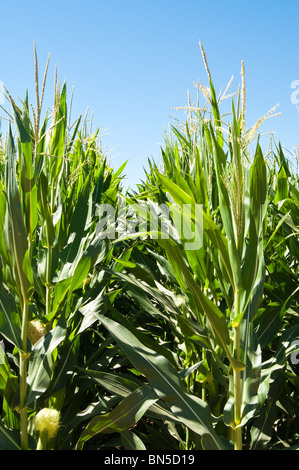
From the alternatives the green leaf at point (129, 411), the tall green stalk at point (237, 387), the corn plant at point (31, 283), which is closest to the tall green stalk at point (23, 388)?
the corn plant at point (31, 283)

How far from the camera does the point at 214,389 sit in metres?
1.51

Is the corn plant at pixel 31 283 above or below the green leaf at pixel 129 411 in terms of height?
above

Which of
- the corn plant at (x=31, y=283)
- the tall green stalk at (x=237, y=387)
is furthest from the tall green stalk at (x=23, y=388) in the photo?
the tall green stalk at (x=237, y=387)

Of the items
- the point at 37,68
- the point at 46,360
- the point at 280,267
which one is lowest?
the point at 46,360

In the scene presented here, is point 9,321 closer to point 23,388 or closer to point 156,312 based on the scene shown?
point 23,388

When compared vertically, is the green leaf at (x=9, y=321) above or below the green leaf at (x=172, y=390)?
above

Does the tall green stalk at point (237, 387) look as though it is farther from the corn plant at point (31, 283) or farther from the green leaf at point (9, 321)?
the green leaf at point (9, 321)

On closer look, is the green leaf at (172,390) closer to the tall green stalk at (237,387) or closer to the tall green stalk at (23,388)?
the tall green stalk at (237,387)

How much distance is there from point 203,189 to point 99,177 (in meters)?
0.83

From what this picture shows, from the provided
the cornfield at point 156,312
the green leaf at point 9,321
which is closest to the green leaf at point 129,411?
the cornfield at point 156,312

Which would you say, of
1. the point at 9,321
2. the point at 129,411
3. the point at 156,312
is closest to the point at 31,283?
the point at 9,321
